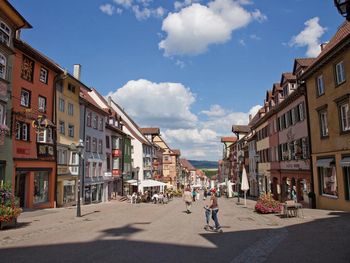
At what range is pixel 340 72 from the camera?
2172cm

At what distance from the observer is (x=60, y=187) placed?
31.8m

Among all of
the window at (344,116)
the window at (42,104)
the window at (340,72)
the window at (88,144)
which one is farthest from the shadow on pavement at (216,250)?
the window at (88,144)

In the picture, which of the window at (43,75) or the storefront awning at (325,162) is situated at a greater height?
the window at (43,75)

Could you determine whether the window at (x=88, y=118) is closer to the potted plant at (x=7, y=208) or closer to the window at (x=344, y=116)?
the potted plant at (x=7, y=208)

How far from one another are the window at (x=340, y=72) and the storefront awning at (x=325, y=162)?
4.98 m

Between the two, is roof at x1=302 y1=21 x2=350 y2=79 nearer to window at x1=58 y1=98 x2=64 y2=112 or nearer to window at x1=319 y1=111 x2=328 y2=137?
window at x1=319 y1=111 x2=328 y2=137

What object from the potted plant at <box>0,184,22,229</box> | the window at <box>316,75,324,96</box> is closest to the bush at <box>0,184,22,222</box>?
the potted plant at <box>0,184,22,229</box>

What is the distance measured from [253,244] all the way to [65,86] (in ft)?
85.8

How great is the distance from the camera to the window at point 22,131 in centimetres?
2520

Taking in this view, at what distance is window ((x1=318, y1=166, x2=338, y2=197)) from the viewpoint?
23.5m

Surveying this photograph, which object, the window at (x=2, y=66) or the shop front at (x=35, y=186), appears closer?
the window at (x=2, y=66)

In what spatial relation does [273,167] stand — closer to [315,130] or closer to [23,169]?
[315,130]

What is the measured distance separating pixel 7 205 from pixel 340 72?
19.4m

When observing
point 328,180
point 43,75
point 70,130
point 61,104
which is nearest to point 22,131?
point 43,75
